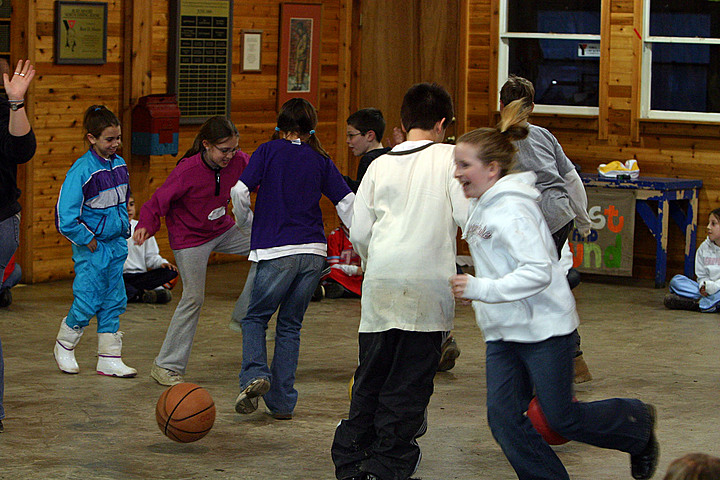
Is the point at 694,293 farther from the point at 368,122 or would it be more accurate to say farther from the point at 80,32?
the point at 80,32

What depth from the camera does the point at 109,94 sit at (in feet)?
33.9

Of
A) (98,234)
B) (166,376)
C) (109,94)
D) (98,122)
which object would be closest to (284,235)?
(166,376)

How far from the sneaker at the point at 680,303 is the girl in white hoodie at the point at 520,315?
528 centimetres

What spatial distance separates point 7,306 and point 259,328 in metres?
3.70

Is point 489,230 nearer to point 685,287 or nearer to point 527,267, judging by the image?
point 527,267

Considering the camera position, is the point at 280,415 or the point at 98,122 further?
the point at 98,122

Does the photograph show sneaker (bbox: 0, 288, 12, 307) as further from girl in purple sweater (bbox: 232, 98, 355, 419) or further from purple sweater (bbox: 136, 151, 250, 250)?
girl in purple sweater (bbox: 232, 98, 355, 419)

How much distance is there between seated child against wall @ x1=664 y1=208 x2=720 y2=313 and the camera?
31.2 ft

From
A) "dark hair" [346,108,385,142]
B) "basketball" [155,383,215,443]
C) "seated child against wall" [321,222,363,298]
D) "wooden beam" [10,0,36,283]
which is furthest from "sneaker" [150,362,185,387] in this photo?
"wooden beam" [10,0,36,283]

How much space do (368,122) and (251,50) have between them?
4983 mm

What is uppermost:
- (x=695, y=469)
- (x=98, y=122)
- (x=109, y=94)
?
(x=109, y=94)

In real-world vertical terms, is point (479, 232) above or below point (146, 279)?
above

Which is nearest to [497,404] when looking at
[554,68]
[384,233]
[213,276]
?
[384,233]

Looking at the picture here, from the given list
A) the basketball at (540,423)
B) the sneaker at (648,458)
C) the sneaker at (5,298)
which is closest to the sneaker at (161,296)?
the sneaker at (5,298)
